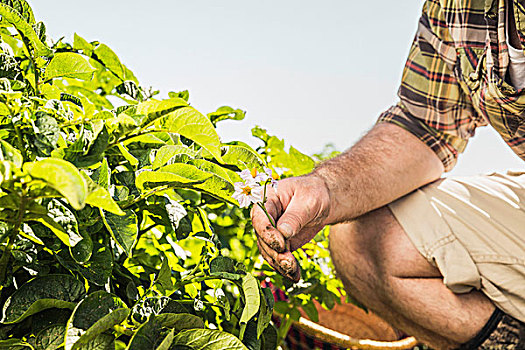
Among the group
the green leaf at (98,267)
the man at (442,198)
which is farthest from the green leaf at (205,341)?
the man at (442,198)

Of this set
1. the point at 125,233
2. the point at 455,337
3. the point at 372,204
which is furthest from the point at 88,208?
the point at 455,337

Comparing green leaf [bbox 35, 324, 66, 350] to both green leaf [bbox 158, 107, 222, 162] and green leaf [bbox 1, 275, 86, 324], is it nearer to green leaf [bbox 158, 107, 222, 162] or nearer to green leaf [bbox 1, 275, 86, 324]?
green leaf [bbox 1, 275, 86, 324]

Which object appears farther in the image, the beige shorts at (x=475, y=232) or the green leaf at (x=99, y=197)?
the beige shorts at (x=475, y=232)

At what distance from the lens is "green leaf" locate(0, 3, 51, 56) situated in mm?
549

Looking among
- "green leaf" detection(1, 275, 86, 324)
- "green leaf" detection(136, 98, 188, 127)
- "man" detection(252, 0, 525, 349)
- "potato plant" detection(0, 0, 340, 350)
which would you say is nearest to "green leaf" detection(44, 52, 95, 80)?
"potato plant" detection(0, 0, 340, 350)

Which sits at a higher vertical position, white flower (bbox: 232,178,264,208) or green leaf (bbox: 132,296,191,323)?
white flower (bbox: 232,178,264,208)

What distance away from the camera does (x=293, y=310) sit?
122cm

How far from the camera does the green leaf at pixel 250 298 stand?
0.54m

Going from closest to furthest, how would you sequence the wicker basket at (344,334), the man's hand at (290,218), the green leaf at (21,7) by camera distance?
the green leaf at (21,7) < the man's hand at (290,218) < the wicker basket at (344,334)

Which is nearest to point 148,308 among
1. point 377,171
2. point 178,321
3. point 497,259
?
point 178,321

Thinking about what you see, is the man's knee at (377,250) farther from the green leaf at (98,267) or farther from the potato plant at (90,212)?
the green leaf at (98,267)

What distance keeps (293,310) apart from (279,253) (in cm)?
49

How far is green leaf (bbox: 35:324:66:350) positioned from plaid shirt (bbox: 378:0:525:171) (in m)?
1.02

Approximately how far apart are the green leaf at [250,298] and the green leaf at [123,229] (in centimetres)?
13
